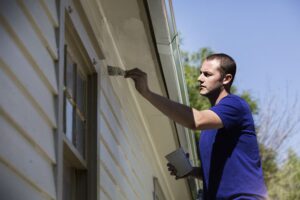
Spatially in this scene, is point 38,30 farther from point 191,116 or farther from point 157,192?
point 157,192

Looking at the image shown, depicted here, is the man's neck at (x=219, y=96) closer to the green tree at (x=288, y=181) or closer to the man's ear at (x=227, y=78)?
the man's ear at (x=227, y=78)

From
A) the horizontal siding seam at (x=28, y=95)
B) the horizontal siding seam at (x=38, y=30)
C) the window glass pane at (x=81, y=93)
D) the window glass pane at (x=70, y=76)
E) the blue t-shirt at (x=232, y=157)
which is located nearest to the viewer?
the horizontal siding seam at (x=28, y=95)

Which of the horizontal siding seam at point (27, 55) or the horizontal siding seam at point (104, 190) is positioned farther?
the horizontal siding seam at point (104, 190)

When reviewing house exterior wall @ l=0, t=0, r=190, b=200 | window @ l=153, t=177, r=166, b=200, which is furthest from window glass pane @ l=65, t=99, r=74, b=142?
window @ l=153, t=177, r=166, b=200

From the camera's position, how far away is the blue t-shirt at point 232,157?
3633mm

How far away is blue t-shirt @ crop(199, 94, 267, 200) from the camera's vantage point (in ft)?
11.9

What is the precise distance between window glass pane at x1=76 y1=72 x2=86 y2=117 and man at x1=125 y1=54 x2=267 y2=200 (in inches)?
22.7

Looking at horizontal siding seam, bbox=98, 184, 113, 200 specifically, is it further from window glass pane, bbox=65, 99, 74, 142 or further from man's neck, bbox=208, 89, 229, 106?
man's neck, bbox=208, 89, 229, 106

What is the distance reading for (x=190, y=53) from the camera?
26.2 m

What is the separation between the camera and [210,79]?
410 cm

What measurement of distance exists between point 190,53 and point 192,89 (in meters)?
3.23

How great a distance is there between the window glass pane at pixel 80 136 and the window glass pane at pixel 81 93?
110mm

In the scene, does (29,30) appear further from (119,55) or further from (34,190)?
(119,55)

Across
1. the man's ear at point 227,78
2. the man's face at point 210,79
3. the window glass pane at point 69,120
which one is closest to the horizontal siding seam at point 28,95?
the window glass pane at point 69,120
